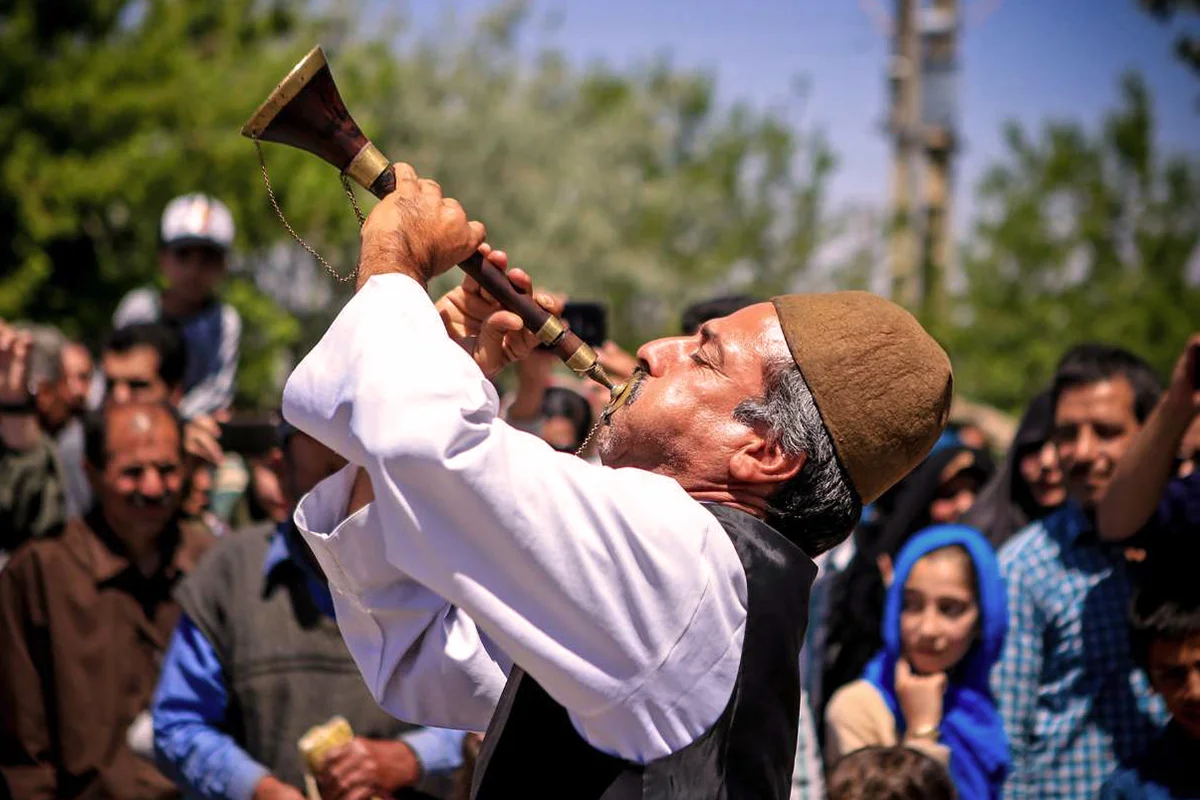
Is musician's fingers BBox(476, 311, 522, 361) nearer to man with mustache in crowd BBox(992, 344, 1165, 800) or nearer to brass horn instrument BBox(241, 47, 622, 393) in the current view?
brass horn instrument BBox(241, 47, 622, 393)

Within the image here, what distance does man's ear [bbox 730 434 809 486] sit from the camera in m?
2.27

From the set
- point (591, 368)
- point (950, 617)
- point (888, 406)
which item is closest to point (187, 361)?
point (950, 617)

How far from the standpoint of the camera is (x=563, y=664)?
1948mm

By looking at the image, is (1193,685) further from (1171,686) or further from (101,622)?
(101,622)

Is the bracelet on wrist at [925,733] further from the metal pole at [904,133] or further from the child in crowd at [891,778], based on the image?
the metal pole at [904,133]

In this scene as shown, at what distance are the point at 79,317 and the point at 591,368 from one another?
1251cm

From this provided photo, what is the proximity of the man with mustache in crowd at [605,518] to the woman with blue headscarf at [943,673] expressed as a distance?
1.90 metres

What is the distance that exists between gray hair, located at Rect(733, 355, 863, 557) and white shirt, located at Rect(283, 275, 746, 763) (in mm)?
248

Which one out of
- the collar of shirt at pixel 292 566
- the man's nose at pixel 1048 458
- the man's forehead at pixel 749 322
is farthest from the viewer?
the man's nose at pixel 1048 458

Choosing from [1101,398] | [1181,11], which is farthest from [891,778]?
[1181,11]

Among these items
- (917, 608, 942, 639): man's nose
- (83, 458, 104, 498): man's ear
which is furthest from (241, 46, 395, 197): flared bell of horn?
(917, 608, 942, 639): man's nose

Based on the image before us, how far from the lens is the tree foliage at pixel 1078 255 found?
15484 millimetres

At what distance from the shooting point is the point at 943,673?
4.18 meters

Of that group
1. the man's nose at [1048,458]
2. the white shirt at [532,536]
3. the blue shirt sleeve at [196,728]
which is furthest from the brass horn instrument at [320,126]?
the man's nose at [1048,458]
